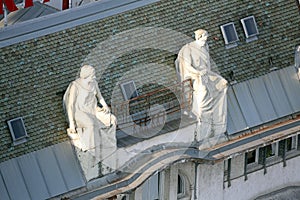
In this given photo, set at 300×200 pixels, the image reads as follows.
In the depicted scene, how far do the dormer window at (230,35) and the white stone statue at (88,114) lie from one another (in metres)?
7.75

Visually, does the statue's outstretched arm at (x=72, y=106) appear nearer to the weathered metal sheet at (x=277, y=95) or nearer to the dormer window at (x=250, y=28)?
the dormer window at (x=250, y=28)

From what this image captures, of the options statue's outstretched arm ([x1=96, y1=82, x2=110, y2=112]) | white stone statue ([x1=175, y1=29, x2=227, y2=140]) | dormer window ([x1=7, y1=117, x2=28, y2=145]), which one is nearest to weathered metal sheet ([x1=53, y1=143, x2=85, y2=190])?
dormer window ([x1=7, y1=117, x2=28, y2=145])

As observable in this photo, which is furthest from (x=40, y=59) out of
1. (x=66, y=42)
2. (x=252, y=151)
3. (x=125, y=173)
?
(x=252, y=151)

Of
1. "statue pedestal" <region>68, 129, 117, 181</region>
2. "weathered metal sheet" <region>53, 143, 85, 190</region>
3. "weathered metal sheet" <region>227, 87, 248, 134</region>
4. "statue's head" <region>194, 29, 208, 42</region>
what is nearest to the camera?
"statue pedestal" <region>68, 129, 117, 181</region>

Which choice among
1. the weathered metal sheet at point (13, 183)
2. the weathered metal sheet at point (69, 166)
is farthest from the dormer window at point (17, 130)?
the weathered metal sheet at point (69, 166)

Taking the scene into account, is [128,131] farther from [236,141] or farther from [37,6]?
[37,6]

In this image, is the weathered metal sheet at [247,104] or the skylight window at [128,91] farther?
the weathered metal sheet at [247,104]

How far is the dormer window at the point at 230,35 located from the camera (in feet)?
249

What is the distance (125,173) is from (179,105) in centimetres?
418

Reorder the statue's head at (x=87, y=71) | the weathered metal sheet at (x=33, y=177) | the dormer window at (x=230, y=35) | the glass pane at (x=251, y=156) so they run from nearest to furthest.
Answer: the statue's head at (x=87, y=71), the weathered metal sheet at (x=33, y=177), the dormer window at (x=230, y=35), the glass pane at (x=251, y=156)

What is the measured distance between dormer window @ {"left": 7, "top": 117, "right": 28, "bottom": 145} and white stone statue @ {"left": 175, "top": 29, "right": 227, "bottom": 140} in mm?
7457

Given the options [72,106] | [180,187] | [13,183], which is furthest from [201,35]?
[13,183]

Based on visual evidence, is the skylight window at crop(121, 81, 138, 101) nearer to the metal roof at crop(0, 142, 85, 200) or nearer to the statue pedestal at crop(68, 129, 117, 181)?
the statue pedestal at crop(68, 129, 117, 181)

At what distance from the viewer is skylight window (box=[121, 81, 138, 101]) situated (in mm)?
73375
